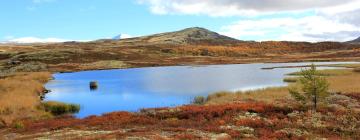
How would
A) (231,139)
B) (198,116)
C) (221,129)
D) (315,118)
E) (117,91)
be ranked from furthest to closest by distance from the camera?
(117,91) < (198,116) < (315,118) < (221,129) < (231,139)

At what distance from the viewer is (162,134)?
27406 millimetres

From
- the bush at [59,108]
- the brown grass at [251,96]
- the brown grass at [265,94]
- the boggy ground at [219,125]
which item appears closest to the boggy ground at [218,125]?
the boggy ground at [219,125]

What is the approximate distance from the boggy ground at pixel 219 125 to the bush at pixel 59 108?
14.6 metres

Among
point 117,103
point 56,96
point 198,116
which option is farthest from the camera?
point 56,96

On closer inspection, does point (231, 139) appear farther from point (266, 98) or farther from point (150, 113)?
point (266, 98)

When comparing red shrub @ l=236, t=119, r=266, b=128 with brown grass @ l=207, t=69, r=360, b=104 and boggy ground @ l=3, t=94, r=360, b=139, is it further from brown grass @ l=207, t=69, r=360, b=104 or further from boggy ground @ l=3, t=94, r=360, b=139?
brown grass @ l=207, t=69, r=360, b=104

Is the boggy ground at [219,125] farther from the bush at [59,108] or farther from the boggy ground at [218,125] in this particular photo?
the bush at [59,108]

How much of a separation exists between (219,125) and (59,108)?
93.6ft

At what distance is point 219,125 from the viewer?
31.0 metres

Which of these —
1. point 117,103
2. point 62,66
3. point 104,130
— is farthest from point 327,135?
point 62,66

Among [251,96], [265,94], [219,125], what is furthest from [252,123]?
[265,94]

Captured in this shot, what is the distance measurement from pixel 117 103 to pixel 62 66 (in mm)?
114814

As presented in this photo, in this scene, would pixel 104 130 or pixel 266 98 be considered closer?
pixel 104 130

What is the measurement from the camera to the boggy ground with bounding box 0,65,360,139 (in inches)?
1070
